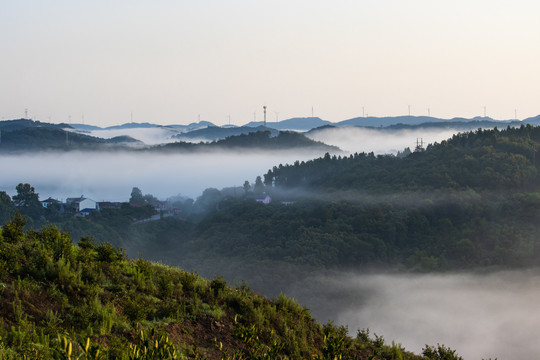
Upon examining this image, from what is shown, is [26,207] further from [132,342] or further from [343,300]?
[132,342]

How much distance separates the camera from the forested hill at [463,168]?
157 meters

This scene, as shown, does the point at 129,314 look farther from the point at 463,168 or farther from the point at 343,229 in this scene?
the point at 463,168

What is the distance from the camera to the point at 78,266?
14953 millimetres

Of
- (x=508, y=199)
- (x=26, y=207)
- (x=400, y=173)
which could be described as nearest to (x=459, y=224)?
(x=508, y=199)

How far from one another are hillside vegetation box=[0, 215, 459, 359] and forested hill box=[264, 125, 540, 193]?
148 meters

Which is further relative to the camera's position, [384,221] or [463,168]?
[463,168]

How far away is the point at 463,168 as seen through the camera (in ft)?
538

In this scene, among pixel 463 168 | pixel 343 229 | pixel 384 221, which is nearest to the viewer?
pixel 384 221

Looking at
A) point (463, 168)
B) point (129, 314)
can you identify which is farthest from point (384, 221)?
point (129, 314)

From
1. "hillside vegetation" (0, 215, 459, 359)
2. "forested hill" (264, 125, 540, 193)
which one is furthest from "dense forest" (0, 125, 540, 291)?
"hillside vegetation" (0, 215, 459, 359)

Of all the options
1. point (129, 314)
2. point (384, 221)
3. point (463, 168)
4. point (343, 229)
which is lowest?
point (343, 229)

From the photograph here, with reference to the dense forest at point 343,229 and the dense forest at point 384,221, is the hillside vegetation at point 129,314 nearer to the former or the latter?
the dense forest at point 343,229

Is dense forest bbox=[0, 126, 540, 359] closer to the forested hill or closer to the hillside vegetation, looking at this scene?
the hillside vegetation

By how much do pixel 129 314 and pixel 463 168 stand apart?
161 m
